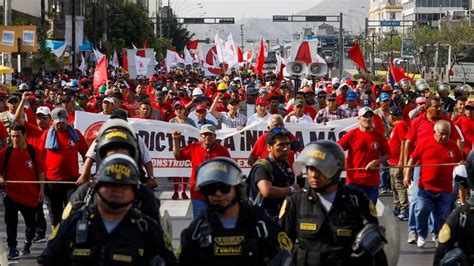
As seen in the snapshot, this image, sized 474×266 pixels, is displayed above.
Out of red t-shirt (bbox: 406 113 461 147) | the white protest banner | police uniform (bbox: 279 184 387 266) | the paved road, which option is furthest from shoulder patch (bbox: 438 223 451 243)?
the white protest banner

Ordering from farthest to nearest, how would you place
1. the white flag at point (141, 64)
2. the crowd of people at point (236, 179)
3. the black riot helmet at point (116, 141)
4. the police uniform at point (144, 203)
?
the white flag at point (141, 64)
the black riot helmet at point (116, 141)
the police uniform at point (144, 203)
the crowd of people at point (236, 179)

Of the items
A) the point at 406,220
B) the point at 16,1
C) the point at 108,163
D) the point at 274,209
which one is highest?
the point at 16,1

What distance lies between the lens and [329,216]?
22.2 feet

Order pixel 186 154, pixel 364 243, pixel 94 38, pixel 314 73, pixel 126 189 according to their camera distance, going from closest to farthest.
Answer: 1. pixel 126 189
2. pixel 364 243
3. pixel 186 154
4. pixel 314 73
5. pixel 94 38

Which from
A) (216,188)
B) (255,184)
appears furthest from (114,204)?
(255,184)

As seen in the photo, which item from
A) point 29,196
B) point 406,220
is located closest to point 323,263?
point 29,196

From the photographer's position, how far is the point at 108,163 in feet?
18.8

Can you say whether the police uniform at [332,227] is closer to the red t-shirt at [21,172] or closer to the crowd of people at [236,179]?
the crowd of people at [236,179]

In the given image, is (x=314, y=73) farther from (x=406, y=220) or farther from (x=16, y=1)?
(x=16, y=1)

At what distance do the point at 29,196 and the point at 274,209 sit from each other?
436 cm

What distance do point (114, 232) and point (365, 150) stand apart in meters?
7.32

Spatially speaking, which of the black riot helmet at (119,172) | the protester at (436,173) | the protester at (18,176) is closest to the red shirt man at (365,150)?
the protester at (436,173)

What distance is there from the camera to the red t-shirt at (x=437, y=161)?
1230 cm

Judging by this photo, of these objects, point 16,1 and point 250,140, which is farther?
point 16,1
